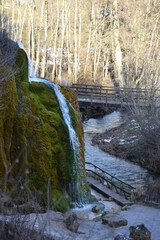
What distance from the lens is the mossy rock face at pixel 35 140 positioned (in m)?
8.38

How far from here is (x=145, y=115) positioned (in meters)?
19.2

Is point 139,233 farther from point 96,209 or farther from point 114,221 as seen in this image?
point 96,209

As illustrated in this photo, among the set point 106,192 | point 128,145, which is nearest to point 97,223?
point 106,192

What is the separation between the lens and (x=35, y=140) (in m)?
9.09

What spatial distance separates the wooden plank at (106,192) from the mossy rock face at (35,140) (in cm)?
209

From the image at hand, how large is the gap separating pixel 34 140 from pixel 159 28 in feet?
83.5

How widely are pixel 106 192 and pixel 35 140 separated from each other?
12.9 feet

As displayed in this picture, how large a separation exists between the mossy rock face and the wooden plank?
209 centimetres

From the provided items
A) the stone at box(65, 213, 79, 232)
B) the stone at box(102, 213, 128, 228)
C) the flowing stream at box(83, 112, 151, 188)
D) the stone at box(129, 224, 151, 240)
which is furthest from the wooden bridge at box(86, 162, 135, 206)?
the stone at box(129, 224, 151, 240)

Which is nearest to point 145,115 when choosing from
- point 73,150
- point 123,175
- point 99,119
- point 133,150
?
point 133,150

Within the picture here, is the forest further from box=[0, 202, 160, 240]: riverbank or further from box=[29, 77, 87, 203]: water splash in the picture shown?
box=[0, 202, 160, 240]: riverbank

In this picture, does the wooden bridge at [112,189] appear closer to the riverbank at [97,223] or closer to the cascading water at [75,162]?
the riverbank at [97,223]

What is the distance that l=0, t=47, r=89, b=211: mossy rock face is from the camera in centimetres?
838

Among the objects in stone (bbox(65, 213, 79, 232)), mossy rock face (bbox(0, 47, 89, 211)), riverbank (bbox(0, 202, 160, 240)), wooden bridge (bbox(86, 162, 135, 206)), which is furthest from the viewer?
wooden bridge (bbox(86, 162, 135, 206))
